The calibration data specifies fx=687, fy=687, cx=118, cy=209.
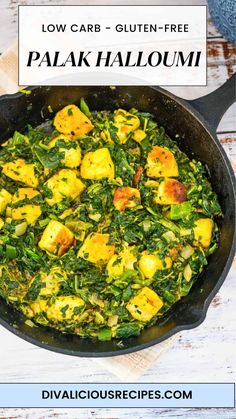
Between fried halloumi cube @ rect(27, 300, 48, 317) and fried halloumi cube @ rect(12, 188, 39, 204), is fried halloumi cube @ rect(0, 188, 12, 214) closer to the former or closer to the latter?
fried halloumi cube @ rect(12, 188, 39, 204)

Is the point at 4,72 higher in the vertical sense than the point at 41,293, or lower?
higher

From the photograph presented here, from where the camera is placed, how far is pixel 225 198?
1.97 m

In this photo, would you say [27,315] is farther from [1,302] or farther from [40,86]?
[40,86]

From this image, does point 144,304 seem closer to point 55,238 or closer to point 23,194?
point 55,238

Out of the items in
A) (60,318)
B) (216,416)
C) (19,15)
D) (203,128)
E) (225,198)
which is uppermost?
(19,15)

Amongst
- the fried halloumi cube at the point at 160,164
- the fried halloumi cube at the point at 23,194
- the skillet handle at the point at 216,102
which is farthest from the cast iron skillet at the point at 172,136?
the fried halloumi cube at the point at 23,194

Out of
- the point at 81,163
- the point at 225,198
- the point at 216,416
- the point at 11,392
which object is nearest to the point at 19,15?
the point at 81,163

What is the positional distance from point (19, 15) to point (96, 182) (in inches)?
26.2

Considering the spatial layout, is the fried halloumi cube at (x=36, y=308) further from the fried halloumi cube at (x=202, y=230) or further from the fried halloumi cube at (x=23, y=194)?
the fried halloumi cube at (x=202, y=230)

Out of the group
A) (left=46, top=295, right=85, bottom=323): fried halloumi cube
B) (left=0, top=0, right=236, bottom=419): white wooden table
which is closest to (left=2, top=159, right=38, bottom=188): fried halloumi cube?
(left=46, top=295, right=85, bottom=323): fried halloumi cube

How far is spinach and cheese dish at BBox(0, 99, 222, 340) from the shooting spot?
189 centimetres

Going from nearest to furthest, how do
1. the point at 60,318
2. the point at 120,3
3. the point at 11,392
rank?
the point at 60,318, the point at 11,392, the point at 120,3

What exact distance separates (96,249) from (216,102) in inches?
20.6

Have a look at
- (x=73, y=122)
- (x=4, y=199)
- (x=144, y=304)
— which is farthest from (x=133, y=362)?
(x=73, y=122)
